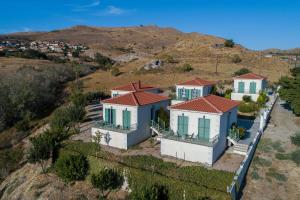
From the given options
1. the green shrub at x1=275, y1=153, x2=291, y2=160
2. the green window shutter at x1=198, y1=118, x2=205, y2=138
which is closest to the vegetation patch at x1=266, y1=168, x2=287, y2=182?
the green shrub at x1=275, y1=153, x2=291, y2=160

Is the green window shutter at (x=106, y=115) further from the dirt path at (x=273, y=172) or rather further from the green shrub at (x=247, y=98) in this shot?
the green shrub at (x=247, y=98)

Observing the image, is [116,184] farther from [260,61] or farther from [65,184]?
[260,61]

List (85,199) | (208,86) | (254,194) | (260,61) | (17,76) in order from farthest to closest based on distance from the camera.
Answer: (260,61) → (17,76) → (208,86) → (85,199) → (254,194)

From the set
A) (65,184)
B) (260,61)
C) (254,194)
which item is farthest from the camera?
(260,61)

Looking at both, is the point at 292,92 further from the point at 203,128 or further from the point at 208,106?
the point at 203,128

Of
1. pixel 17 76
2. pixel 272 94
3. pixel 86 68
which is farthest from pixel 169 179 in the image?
pixel 86 68
